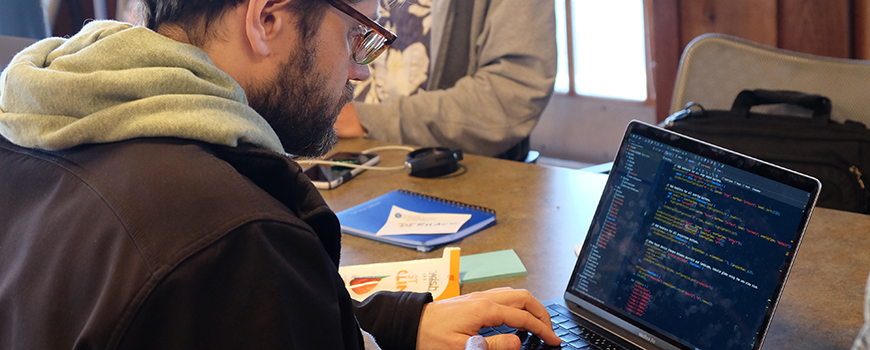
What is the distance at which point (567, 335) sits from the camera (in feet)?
2.81

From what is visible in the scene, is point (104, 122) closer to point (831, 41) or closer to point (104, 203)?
point (104, 203)

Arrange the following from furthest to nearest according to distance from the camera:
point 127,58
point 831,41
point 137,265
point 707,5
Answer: point 707,5 < point 831,41 < point 127,58 < point 137,265

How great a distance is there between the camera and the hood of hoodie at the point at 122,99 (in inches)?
24.2

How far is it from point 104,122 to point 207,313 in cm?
22

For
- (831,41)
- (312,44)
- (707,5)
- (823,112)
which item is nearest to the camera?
(312,44)

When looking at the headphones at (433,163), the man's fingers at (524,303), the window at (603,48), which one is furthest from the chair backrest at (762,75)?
the window at (603,48)

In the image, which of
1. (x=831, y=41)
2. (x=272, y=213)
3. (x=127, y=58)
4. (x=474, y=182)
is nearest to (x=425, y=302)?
(x=272, y=213)

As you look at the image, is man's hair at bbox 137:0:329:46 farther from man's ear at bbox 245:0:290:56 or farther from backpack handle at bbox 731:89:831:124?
backpack handle at bbox 731:89:831:124

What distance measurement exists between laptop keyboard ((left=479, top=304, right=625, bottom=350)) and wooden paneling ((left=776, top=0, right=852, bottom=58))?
2113 mm

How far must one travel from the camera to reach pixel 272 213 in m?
0.57

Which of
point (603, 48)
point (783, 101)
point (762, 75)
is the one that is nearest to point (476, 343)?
point (783, 101)

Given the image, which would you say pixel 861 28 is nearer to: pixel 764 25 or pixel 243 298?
pixel 764 25

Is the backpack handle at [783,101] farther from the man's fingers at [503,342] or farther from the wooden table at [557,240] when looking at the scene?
the man's fingers at [503,342]

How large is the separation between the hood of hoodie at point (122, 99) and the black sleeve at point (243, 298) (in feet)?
0.44
